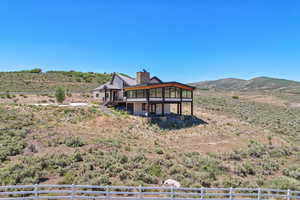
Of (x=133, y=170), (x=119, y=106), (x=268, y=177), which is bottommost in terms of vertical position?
(x=268, y=177)

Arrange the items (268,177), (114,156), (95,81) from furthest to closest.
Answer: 1. (95,81)
2. (114,156)
3. (268,177)

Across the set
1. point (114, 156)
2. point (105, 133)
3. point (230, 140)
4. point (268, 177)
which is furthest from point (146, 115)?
point (268, 177)

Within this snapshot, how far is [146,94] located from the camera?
82.8 feet

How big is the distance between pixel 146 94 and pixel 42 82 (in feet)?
142

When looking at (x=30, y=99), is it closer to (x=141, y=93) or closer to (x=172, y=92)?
(x=141, y=93)

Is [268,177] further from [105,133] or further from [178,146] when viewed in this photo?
[105,133]

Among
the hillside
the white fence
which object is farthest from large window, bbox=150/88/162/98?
the hillside

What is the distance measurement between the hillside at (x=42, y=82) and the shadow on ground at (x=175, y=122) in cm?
3183

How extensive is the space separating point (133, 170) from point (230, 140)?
560 inches

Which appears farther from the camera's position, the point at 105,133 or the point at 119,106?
the point at 119,106

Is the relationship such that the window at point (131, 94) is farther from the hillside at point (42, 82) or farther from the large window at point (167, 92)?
the hillside at point (42, 82)

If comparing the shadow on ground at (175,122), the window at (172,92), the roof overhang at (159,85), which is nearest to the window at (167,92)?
the window at (172,92)

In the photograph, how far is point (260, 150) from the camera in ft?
54.1

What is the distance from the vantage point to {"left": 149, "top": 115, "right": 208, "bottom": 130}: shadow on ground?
24.1 meters
